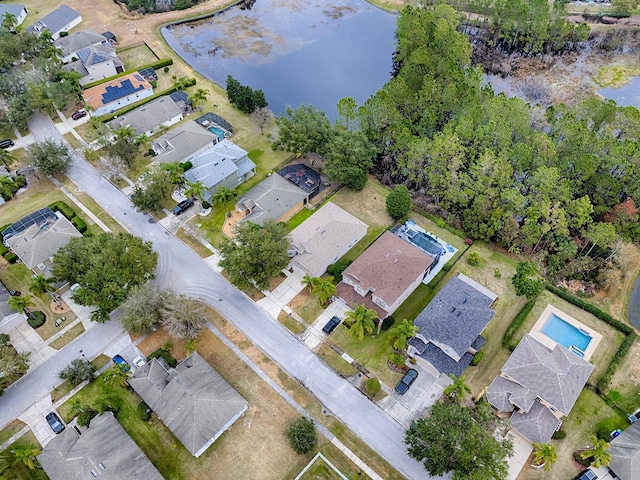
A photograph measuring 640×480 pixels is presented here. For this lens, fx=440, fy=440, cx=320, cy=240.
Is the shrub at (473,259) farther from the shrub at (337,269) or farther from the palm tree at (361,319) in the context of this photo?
the palm tree at (361,319)

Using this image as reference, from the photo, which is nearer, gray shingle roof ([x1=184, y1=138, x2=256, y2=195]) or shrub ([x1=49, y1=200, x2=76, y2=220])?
shrub ([x1=49, y1=200, x2=76, y2=220])

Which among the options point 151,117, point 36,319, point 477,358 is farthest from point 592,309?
point 151,117

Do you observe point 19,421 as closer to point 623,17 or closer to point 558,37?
point 558,37

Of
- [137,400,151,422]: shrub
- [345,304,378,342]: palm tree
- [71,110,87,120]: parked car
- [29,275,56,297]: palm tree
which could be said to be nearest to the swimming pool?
[345,304,378,342]: palm tree

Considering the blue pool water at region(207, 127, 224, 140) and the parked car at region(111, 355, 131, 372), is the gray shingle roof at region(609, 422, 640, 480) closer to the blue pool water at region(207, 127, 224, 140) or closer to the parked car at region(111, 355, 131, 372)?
the parked car at region(111, 355, 131, 372)

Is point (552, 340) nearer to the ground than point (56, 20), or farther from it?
nearer to the ground

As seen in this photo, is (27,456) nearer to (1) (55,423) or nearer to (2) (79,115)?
(1) (55,423)

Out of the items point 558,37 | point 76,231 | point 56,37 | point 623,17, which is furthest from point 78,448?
point 623,17
